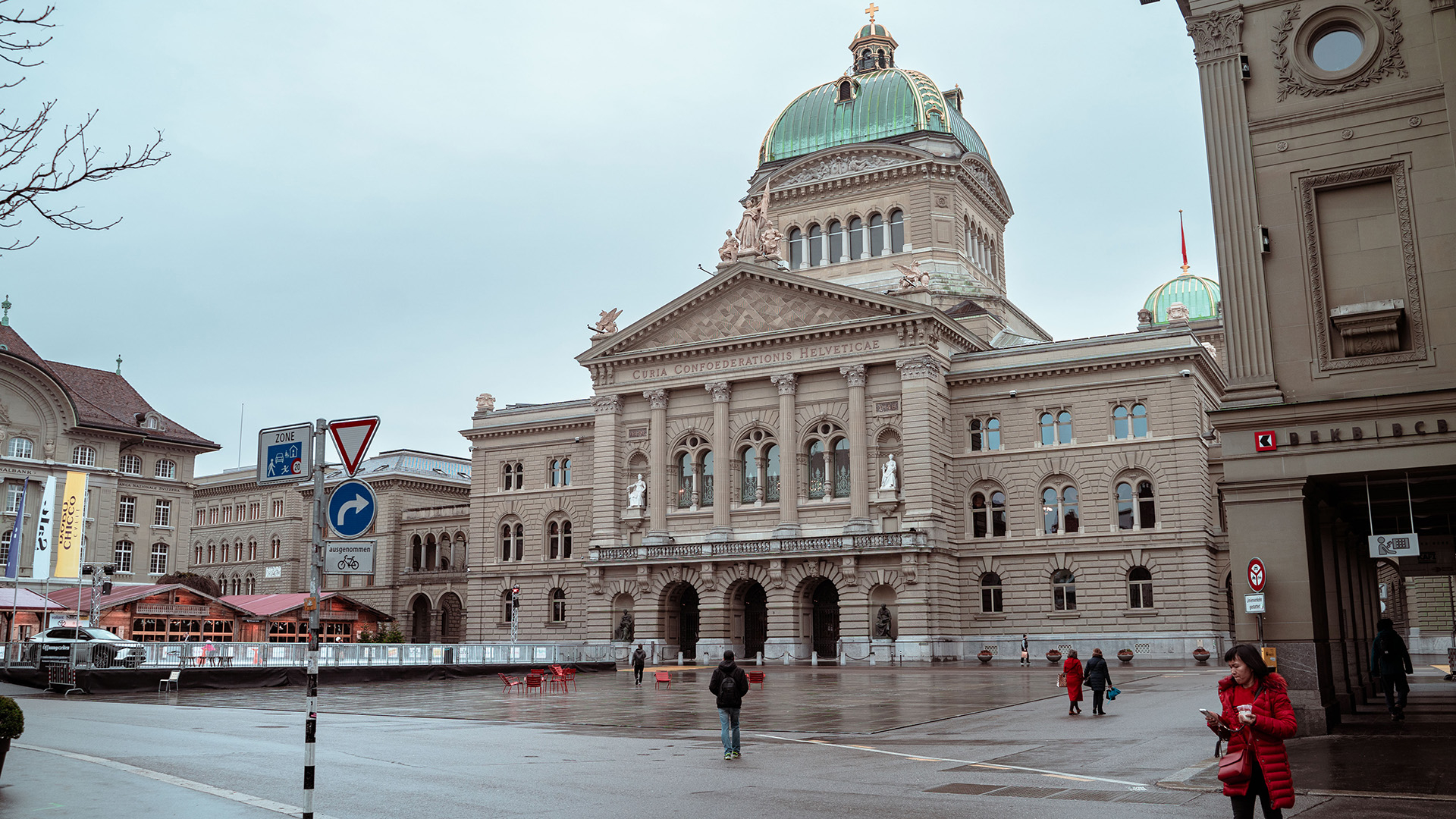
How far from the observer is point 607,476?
68188 mm

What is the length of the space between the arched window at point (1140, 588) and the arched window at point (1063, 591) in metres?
2.52

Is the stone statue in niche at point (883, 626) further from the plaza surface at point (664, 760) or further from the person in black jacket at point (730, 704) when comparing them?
the person in black jacket at point (730, 704)

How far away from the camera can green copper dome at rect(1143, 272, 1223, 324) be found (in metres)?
89.4

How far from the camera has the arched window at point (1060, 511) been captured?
6025 centimetres

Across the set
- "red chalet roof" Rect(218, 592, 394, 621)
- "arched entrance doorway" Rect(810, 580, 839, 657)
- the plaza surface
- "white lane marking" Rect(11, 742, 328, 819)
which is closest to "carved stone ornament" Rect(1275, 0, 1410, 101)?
the plaza surface

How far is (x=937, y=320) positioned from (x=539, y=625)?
100.0 ft

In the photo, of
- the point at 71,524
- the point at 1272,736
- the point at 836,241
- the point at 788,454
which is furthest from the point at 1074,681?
the point at 71,524

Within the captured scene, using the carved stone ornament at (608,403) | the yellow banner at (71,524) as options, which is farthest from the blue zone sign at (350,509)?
the yellow banner at (71,524)

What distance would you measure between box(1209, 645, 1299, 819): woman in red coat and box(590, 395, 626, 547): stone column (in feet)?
192

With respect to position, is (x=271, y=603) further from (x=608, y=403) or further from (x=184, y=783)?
(x=184, y=783)

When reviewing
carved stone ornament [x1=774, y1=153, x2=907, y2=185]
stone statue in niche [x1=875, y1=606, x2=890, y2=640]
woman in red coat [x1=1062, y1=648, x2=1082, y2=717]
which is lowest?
woman in red coat [x1=1062, y1=648, x2=1082, y2=717]

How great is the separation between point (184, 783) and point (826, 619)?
48940 millimetres

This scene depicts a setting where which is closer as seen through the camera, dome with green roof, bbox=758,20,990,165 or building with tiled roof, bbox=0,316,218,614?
building with tiled roof, bbox=0,316,218,614

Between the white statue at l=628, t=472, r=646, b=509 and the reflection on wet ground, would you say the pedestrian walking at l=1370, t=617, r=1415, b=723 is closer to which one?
the reflection on wet ground
